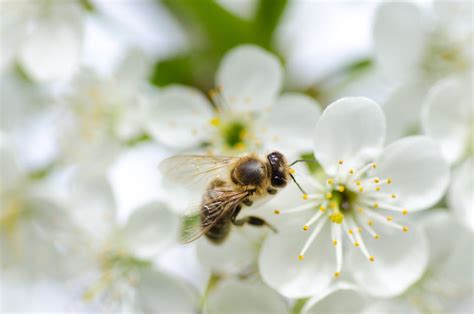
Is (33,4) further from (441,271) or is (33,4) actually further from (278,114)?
(441,271)

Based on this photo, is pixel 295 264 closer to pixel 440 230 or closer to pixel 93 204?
pixel 440 230

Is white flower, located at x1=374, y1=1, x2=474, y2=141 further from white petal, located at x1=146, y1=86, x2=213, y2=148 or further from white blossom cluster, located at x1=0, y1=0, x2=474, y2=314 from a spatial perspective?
white petal, located at x1=146, y1=86, x2=213, y2=148

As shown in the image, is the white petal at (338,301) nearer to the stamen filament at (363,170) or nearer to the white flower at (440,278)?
the white flower at (440,278)

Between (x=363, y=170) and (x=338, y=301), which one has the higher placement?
(x=363, y=170)

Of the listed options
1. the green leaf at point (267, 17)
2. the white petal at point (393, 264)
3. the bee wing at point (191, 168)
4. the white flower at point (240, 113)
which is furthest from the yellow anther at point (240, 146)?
the green leaf at point (267, 17)

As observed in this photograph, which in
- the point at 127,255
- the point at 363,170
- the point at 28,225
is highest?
the point at 363,170

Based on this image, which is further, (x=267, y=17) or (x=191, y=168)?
(x=267, y=17)

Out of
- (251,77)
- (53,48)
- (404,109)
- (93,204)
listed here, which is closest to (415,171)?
(404,109)
